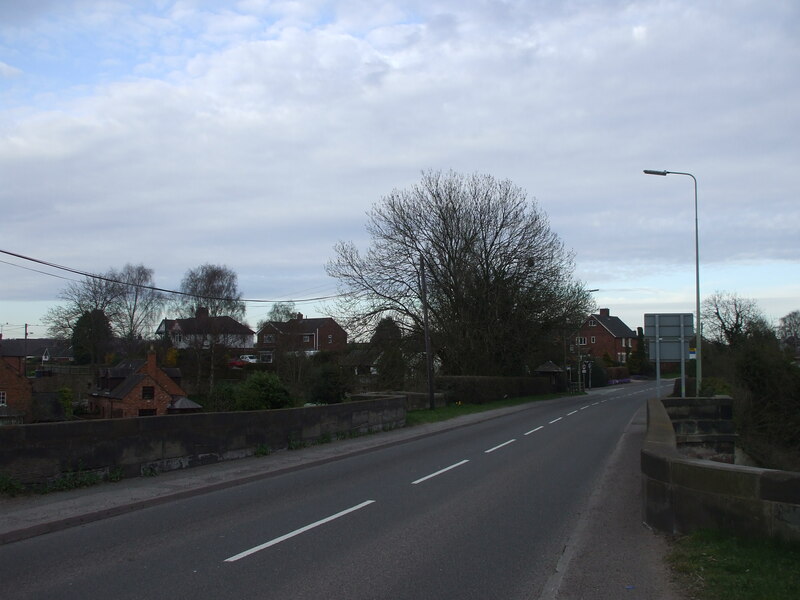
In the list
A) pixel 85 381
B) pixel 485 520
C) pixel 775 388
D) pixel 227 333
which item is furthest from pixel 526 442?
pixel 85 381

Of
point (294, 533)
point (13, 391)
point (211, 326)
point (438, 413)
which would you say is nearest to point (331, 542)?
point (294, 533)

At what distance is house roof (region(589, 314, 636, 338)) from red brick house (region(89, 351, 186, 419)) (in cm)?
7197

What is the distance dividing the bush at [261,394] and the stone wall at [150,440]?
3106 millimetres

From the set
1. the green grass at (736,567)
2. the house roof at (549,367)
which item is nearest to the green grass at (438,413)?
the green grass at (736,567)

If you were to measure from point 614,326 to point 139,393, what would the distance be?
80699 mm

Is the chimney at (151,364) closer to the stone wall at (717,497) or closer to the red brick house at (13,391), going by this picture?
the red brick house at (13,391)

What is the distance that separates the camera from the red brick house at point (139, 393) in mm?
57156

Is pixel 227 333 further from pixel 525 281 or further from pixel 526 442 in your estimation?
pixel 526 442

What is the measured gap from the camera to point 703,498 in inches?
266

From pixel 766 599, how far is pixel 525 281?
38.3 meters

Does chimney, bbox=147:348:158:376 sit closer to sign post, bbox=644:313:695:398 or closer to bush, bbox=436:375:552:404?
bush, bbox=436:375:552:404

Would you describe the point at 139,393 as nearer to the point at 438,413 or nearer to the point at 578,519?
the point at 438,413

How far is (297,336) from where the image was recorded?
7156 cm

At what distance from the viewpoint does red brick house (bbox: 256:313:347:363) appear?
69.2m
